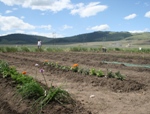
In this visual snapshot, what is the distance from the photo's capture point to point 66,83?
823 cm

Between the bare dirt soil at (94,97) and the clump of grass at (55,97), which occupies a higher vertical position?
the clump of grass at (55,97)

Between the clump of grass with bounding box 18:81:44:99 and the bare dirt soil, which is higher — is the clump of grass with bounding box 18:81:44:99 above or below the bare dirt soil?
above

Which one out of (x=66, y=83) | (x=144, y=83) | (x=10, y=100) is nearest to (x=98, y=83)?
(x=66, y=83)

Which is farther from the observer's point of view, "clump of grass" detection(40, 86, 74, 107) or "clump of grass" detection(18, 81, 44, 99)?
"clump of grass" detection(18, 81, 44, 99)

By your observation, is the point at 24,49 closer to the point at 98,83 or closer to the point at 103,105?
the point at 98,83

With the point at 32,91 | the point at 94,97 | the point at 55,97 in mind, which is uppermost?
the point at 32,91

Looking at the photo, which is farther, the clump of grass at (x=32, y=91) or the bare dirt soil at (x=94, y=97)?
the clump of grass at (x=32, y=91)

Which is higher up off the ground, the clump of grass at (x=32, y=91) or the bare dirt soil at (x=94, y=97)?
the clump of grass at (x=32, y=91)

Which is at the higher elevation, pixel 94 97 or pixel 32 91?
pixel 32 91

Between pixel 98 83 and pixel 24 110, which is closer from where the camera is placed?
pixel 24 110

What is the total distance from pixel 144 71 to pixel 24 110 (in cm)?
788

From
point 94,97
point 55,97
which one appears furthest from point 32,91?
point 94,97

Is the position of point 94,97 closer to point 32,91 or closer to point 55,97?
point 55,97

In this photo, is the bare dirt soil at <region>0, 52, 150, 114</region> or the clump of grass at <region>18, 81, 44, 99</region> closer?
the bare dirt soil at <region>0, 52, 150, 114</region>
